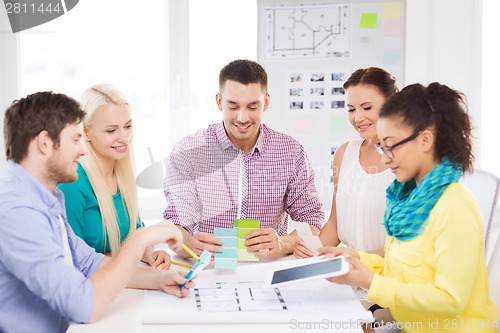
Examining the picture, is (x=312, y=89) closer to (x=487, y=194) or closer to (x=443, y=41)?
(x=443, y=41)

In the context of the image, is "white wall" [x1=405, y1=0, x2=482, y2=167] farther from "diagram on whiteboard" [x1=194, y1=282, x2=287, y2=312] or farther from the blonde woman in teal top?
"diagram on whiteboard" [x1=194, y1=282, x2=287, y2=312]

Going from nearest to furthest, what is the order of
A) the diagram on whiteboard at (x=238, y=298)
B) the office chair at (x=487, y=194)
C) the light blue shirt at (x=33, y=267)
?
the light blue shirt at (x=33, y=267)
the diagram on whiteboard at (x=238, y=298)
the office chair at (x=487, y=194)

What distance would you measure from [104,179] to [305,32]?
200 cm

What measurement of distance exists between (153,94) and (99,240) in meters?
1.88

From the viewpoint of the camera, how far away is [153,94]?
4.08 m

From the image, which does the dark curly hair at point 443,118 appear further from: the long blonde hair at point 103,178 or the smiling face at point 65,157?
the long blonde hair at point 103,178

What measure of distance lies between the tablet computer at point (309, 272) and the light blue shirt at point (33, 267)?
0.46m

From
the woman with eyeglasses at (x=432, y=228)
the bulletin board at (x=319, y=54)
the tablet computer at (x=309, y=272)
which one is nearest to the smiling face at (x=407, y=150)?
the woman with eyeglasses at (x=432, y=228)

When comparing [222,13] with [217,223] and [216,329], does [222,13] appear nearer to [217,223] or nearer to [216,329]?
[217,223]

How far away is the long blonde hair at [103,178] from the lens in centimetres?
231

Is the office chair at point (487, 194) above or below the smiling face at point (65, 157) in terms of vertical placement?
below

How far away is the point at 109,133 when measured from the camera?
2.35 meters

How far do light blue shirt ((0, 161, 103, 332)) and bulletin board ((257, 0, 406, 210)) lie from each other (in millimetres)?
2432

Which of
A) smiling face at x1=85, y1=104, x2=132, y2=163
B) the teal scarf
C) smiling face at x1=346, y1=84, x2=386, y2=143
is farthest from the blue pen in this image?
smiling face at x1=346, y1=84, x2=386, y2=143
